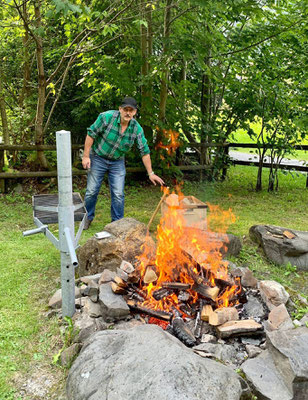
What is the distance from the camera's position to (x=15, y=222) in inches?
244

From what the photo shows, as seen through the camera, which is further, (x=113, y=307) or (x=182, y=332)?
(x=113, y=307)

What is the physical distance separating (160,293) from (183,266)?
0.35 metres

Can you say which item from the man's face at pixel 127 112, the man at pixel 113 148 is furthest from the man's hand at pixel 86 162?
the man's face at pixel 127 112

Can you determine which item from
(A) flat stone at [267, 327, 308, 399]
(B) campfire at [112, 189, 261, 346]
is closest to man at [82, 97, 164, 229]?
(B) campfire at [112, 189, 261, 346]

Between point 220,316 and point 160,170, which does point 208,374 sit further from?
point 160,170

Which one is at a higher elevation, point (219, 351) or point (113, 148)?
point (113, 148)

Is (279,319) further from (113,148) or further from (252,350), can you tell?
(113,148)

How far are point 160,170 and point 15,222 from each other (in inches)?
142

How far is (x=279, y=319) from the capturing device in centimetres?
296

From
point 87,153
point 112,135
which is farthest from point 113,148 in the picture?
point 87,153

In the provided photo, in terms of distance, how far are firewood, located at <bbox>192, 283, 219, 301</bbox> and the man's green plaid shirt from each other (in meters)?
2.28

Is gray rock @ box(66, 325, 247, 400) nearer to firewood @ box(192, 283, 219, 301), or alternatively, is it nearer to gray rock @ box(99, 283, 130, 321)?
gray rock @ box(99, 283, 130, 321)

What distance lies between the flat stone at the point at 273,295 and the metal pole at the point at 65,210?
5.36 ft

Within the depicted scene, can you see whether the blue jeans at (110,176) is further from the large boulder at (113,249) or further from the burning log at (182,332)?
the burning log at (182,332)
